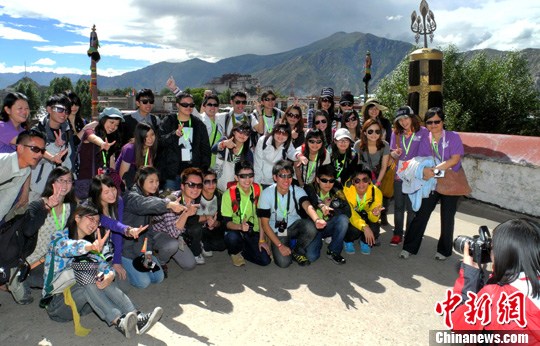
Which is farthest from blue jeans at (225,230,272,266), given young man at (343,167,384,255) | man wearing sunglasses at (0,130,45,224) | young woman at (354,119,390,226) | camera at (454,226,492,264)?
camera at (454,226,492,264)

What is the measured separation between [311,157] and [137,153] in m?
2.49

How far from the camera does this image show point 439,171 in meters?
5.42

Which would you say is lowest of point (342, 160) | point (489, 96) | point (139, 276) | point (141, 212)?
point (139, 276)

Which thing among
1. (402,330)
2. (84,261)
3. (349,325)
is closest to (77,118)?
(84,261)

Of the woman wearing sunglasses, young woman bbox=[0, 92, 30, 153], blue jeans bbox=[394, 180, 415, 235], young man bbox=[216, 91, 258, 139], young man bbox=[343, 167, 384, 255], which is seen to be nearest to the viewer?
young woman bbox=[0, 92, 30, 153]

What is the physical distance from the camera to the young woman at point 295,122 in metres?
6.27

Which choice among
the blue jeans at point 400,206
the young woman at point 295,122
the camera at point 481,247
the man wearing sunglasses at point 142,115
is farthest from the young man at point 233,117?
the camera at point 481,247

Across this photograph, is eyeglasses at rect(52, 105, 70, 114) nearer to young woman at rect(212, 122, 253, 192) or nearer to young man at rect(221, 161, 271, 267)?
young woman at rect(212, 122, 253, 192)

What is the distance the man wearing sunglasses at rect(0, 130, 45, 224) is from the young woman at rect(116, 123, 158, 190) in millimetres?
1364

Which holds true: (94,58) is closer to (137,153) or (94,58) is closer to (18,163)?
(137,153)

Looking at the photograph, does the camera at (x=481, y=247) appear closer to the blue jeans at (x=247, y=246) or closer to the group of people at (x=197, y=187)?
the group of people at (x=197, y=187)

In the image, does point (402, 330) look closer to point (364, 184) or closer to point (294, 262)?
point (294, 262)

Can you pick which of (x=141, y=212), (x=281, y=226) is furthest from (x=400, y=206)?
(x=141, y=212)

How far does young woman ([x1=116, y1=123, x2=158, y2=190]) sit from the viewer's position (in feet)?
17.4
